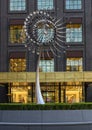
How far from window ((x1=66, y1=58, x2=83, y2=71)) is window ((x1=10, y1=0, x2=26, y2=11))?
6.93 meters

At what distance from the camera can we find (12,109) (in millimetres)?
20812

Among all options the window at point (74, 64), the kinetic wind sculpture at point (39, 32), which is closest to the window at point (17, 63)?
the window at point (74, 64)

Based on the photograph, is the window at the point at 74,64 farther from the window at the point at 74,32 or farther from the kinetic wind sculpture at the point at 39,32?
the kinetic wind sculpture at the point at 39,32

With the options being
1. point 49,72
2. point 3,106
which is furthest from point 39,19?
point 49,72

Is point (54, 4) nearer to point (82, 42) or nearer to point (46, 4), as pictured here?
point (46, 4)

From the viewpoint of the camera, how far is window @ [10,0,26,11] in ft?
150

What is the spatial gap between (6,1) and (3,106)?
26076mm

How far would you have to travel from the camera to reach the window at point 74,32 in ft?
147

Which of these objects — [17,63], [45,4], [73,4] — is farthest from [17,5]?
[17,63]

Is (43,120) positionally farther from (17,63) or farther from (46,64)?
(17,63)

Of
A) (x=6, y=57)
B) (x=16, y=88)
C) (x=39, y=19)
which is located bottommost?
(x=16, y=88)

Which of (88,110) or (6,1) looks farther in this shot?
(6,1)

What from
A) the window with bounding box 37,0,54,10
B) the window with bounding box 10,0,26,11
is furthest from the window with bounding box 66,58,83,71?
the window with bounding box 10,0,26,11

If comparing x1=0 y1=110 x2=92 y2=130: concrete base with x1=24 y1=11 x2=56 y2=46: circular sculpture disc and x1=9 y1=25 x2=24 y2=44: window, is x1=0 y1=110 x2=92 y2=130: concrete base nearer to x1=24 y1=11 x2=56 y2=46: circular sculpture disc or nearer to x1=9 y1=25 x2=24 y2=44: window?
x1=24 y1=11 x2=56 y2=46: circular sculpture disc
